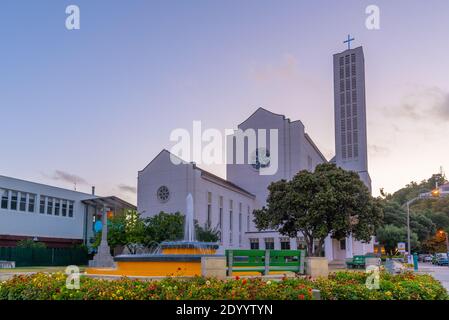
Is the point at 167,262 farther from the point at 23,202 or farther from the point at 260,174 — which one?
the point at 260,174

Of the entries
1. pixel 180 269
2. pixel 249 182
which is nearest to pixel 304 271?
pixel 180 269

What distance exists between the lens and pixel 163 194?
6216 centimetres

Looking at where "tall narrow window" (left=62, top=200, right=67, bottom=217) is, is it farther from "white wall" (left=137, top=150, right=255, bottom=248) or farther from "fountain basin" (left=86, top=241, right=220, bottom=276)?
"fountain basin" (left=86, top=241, right=220, bottom=276)

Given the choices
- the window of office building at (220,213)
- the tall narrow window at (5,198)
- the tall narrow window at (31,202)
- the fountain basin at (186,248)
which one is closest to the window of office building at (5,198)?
the tall narrow window at (5,198)

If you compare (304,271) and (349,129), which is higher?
(349,129)

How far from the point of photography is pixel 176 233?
167ft

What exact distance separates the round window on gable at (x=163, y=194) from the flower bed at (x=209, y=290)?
4802 cm

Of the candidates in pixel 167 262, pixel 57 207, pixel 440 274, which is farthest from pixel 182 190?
pixel 167 262

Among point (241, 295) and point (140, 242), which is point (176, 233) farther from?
point (241, 295)

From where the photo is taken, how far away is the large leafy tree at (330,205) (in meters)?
41.7

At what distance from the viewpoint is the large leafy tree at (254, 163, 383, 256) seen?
41.7 m

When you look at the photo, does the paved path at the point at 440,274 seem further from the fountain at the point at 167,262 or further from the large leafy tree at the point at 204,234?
the large leafy tree at the point at 204,234

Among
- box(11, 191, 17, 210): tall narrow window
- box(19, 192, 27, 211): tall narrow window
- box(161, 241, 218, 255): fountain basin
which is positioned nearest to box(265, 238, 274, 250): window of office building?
box(19, 192, 27, 211): tall narrow window
